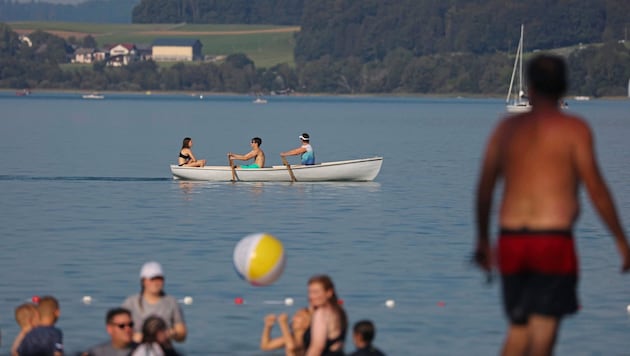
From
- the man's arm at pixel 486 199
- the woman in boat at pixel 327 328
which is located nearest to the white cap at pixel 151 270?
the woman in boat at pixel 327 328

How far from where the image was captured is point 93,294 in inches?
802

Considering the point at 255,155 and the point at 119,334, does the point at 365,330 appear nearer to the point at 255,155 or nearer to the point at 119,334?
the point at 119,334

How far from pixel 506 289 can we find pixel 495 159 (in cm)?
91

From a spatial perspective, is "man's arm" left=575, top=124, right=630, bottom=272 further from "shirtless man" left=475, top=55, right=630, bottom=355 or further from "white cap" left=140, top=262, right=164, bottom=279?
"white cap" left=140, top=262, right=164, bottom=279

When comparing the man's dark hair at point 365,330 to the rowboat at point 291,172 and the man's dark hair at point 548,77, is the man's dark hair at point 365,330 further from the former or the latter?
the rowboat at point 291,172

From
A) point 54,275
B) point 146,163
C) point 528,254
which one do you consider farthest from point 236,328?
point 146,163

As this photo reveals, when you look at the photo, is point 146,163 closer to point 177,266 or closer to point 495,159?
point 177,266

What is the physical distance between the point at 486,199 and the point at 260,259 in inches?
198

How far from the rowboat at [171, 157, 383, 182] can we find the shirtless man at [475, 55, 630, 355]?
31.4m

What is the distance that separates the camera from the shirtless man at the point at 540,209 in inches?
384

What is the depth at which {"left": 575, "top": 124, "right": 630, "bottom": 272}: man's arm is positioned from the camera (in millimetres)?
9703

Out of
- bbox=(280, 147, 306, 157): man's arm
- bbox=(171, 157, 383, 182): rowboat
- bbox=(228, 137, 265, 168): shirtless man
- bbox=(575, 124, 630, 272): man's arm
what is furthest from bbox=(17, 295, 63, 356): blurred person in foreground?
bbox=(171, 157, 383, 182): rowboat

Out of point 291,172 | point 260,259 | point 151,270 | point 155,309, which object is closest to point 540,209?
point 151,270

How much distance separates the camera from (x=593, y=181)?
9719 millimetres
